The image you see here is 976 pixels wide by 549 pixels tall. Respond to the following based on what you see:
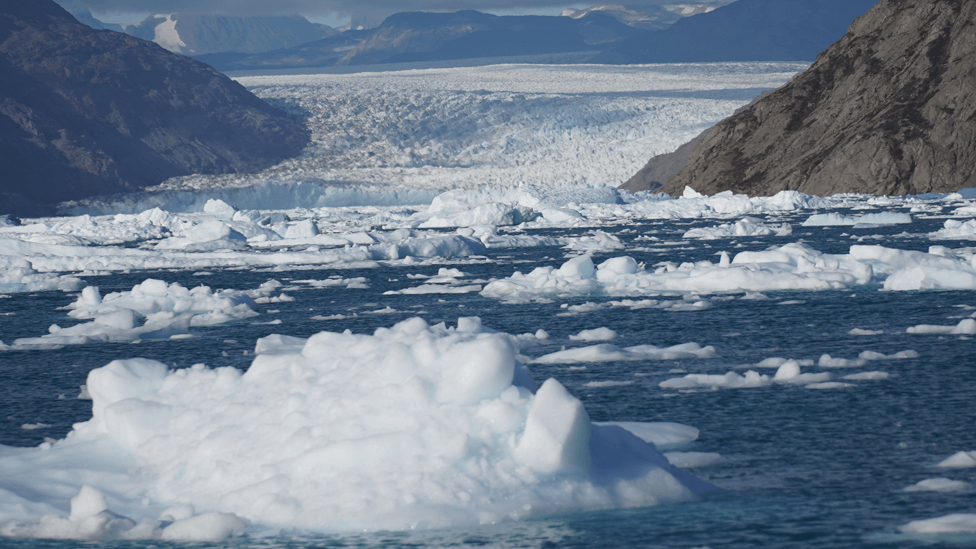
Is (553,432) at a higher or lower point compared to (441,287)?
higher

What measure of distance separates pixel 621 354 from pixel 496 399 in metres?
6.35

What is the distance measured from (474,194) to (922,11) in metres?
35.2

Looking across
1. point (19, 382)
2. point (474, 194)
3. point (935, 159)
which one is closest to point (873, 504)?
point (19, 382)

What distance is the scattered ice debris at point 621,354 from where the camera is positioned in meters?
14.3

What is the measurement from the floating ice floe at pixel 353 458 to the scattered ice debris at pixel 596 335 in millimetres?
6816

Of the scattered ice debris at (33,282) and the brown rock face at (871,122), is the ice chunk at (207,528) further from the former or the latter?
the brown rock face at (871,122)

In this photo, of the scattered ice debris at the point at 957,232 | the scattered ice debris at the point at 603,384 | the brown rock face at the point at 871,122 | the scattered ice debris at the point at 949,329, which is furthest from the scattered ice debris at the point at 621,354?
the brown rock face at the point at 871,122

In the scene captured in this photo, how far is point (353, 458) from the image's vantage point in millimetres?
8180

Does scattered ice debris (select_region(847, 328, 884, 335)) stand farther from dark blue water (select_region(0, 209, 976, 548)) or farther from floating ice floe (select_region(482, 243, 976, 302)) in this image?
floating ice floe (select_region(482, 243, 976, 302))

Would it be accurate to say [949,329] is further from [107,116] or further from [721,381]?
[107,116]

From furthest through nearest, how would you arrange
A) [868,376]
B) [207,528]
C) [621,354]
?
[621,354]
[868,376]
[207,528]

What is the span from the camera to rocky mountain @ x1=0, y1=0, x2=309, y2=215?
81938 mm

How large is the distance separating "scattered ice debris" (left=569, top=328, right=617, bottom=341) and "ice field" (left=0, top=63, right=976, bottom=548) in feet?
0.22

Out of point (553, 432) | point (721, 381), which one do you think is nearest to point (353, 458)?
point (553, 432)
